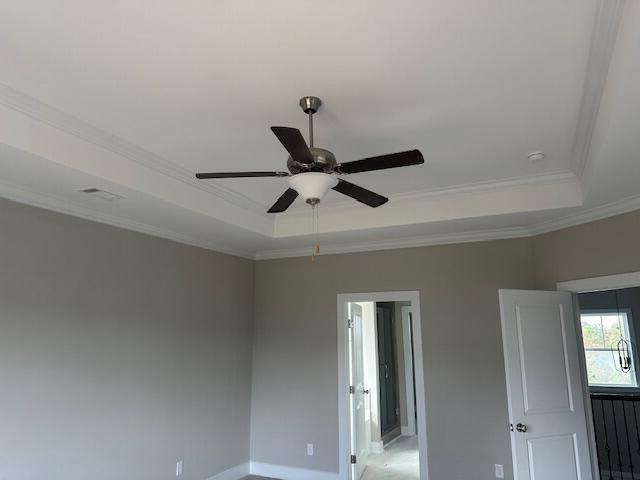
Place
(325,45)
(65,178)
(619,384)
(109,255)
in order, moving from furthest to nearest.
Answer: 1. (619,384)
2. (109,255)
3. (65,178)
4. (325,45)

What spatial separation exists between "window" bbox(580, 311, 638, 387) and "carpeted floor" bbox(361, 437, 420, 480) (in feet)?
9.56

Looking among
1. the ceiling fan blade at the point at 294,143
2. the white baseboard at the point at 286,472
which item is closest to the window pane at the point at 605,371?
the white baseboard at the point at 286,472

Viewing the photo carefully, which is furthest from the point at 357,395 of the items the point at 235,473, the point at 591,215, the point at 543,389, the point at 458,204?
the point at 591,215

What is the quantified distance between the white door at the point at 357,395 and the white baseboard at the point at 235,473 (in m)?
1.28

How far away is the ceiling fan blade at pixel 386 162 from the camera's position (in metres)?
2.15

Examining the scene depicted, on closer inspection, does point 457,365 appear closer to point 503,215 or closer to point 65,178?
point 503,215

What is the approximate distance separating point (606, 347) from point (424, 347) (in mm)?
3629

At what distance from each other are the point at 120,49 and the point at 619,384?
7387 millimetres

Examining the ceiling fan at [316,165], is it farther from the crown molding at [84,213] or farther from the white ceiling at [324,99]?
the crown molding at [84,213]

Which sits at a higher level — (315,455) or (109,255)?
(109,255)

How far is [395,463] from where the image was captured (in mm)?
5727

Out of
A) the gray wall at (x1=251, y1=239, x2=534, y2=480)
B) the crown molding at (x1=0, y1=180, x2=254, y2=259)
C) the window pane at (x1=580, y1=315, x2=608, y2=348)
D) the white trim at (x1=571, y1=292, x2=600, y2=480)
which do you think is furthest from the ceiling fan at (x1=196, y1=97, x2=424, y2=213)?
the window pane at (x1=580, y1=315, x2=608, y2=348)

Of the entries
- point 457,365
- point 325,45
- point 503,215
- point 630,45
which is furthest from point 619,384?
point 325,45

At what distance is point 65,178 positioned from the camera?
9.67 feet
